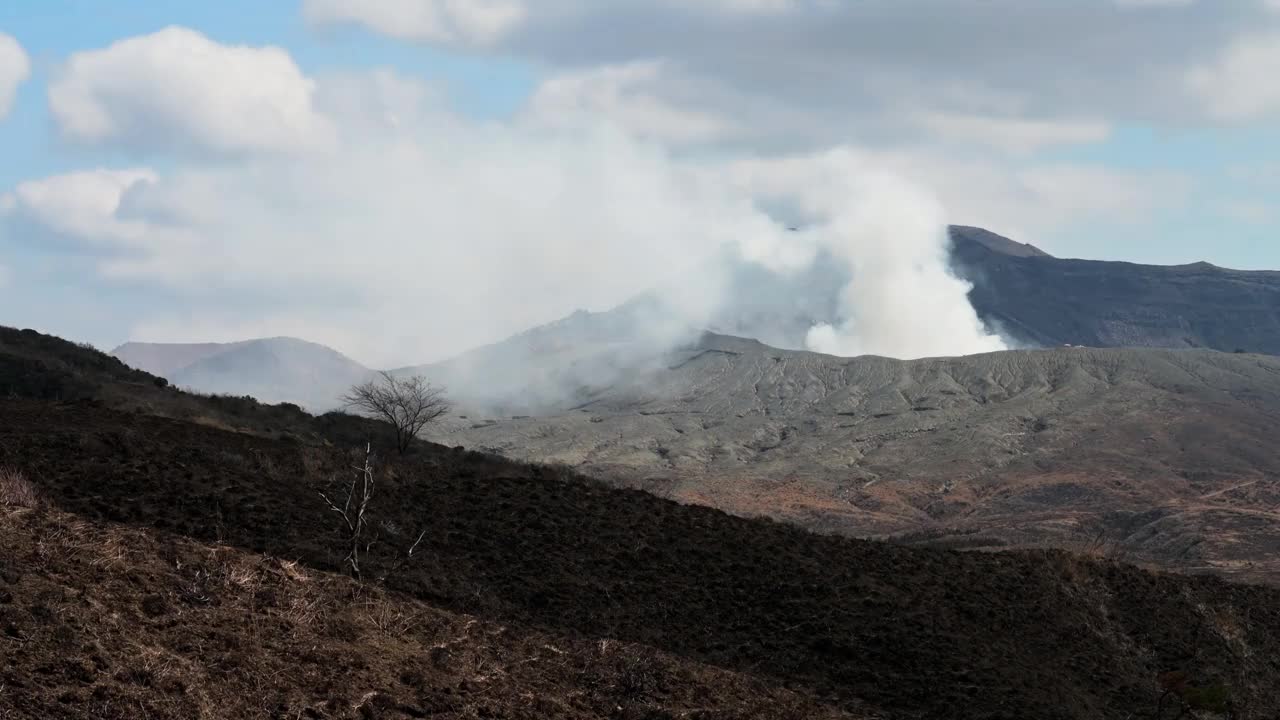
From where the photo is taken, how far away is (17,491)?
63.5 ft

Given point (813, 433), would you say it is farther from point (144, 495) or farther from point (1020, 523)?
point (144, 495)

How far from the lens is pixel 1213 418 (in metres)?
137

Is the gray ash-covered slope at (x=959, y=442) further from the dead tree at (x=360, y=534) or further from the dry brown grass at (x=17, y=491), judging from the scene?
the dry brown grass at (x=17, y=491)

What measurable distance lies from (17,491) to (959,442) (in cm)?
12396

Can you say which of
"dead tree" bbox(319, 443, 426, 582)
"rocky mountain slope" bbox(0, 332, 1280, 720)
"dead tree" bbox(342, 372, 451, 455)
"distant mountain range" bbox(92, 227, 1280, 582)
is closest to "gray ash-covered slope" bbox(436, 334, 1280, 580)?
"distant mountain range" bbox(92, 227, 1280, 582)

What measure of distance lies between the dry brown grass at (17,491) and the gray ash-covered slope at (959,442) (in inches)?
2082

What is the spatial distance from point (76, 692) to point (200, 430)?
1956 centimetres

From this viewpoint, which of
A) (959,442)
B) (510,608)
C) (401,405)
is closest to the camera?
(510,608)

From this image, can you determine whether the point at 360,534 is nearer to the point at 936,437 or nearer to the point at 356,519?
the point at 356,519

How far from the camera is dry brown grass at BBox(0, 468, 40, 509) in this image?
1834cm

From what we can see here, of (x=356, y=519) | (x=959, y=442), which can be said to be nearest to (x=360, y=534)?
(x=356, y=519)

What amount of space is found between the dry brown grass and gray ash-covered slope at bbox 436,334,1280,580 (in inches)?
2082

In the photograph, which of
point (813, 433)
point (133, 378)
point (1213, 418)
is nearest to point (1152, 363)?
point (1213, 418)

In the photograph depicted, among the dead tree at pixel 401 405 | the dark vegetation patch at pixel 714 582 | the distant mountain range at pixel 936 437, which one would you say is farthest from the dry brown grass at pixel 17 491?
the distant mountain range at pixel 936 437
